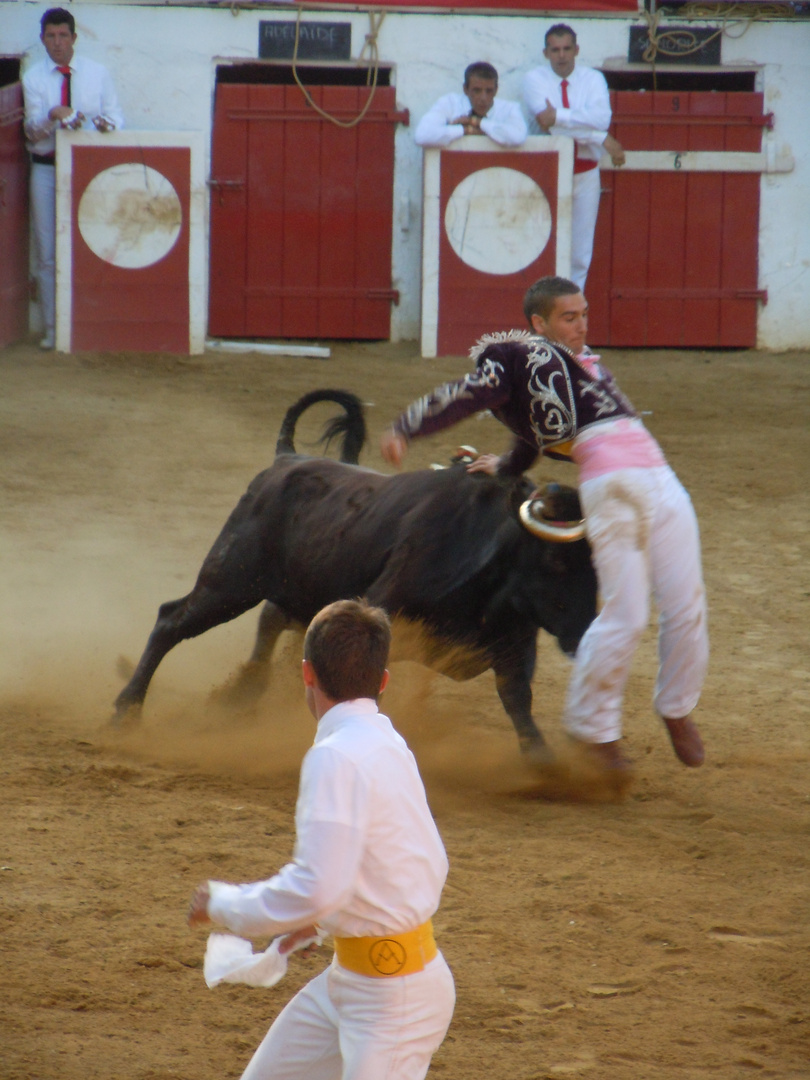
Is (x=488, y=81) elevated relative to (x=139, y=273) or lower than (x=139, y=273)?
elevated

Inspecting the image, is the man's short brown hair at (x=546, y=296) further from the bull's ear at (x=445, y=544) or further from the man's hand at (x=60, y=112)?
the man's hand at (x=60, y=112)

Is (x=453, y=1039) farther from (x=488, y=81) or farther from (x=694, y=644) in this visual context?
(x=488, y=81)

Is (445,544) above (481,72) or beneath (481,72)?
beneath

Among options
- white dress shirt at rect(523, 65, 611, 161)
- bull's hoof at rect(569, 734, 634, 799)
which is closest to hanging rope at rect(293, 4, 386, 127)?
white dress shirt at rect(523, 65, 611, 161)

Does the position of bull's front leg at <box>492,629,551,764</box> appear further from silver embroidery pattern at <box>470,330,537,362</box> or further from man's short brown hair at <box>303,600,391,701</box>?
man's short brown hair at <box>303,600,391,701</box>

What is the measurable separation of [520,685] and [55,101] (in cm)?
694

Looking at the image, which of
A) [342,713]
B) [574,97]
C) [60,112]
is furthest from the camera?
[574,97]

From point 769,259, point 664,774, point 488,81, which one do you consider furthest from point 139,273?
point 664,774

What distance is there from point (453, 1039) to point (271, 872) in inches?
30.6

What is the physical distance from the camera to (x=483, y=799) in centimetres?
393

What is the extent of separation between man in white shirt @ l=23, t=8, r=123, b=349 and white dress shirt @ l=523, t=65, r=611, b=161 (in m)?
2.89

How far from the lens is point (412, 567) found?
4020 millimetres

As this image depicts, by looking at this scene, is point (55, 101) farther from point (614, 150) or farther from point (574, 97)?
point (614, 150)

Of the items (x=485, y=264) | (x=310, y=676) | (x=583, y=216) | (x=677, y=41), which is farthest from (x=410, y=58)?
(x=310, y=676)
